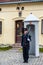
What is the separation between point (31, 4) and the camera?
86.1 ft

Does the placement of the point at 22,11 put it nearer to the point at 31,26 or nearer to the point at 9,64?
the point at 31,26

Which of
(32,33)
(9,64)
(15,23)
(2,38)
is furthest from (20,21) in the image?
(9,64)

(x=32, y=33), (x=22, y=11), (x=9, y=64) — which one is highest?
(x=22, y=11)

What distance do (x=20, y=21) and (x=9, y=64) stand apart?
513 inches

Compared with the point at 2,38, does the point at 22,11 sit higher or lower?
higher

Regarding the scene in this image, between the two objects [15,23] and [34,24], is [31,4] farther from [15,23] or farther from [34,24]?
[34,24]

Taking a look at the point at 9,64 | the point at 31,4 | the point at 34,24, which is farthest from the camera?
the point at 31,4

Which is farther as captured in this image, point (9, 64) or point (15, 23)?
point (15, 23)

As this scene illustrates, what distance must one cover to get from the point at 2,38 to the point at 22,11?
310 cm

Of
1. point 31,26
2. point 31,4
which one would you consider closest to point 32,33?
point 31,26

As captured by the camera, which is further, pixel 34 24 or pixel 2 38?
pixel 2 38

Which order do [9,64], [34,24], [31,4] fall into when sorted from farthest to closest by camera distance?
1. [31,4]
2. [34,24]
3. [9,64]

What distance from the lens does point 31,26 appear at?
1781 cm

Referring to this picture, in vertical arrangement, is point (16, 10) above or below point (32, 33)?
above
